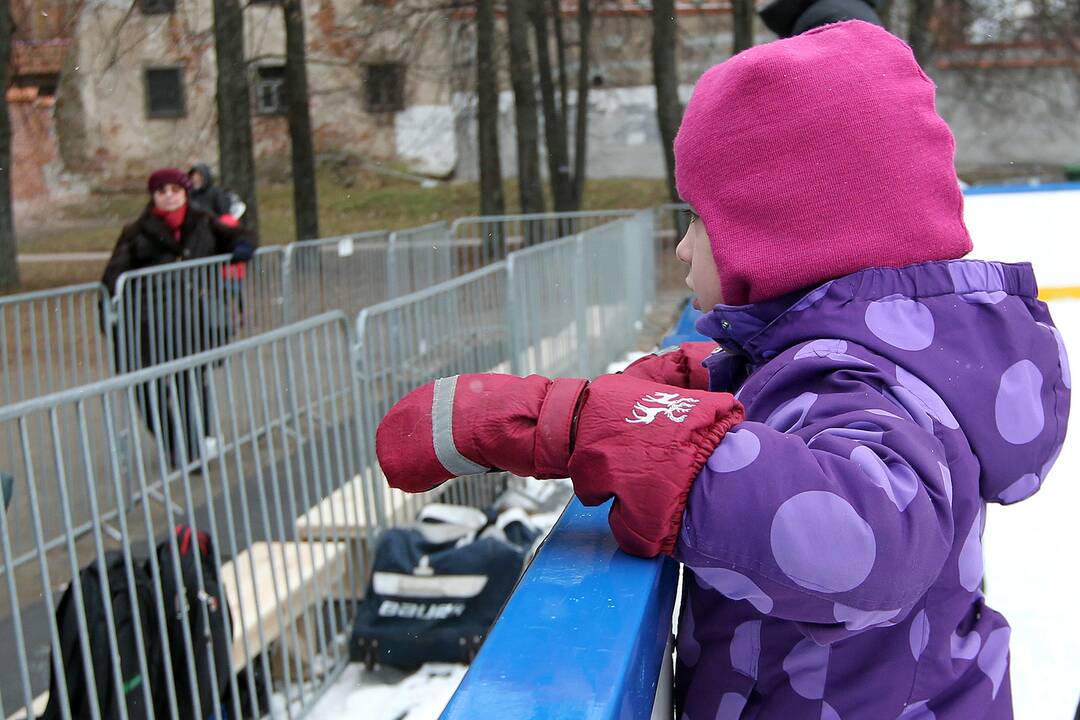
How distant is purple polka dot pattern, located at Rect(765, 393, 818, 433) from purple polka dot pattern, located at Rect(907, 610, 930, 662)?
11.0 inches

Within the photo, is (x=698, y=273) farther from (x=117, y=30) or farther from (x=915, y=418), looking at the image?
(x=117, y=30)

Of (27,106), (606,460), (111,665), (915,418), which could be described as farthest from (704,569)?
(27,106)

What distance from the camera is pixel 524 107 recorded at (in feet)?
53.7

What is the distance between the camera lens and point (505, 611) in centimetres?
109

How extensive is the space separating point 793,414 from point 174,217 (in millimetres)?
6371

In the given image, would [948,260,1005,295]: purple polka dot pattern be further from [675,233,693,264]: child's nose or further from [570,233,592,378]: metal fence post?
[570,233,592,378]: metal fence post

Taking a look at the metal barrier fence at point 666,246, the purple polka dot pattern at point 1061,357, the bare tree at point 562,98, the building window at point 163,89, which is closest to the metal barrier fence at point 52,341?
the purple polka dot pattern at point 1061,357

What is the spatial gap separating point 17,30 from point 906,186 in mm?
13382

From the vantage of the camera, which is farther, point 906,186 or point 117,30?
point 117,30

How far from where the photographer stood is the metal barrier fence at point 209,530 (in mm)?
2826

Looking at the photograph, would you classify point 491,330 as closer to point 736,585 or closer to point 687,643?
point 687,643

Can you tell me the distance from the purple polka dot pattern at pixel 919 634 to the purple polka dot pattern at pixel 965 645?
4cm

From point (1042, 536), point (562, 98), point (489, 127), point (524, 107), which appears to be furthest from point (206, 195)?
point (562, 98)

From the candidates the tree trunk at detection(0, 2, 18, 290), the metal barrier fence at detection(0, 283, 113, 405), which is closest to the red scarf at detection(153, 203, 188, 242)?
the metal barrier fence at detection(0, 283, 113, 405)
